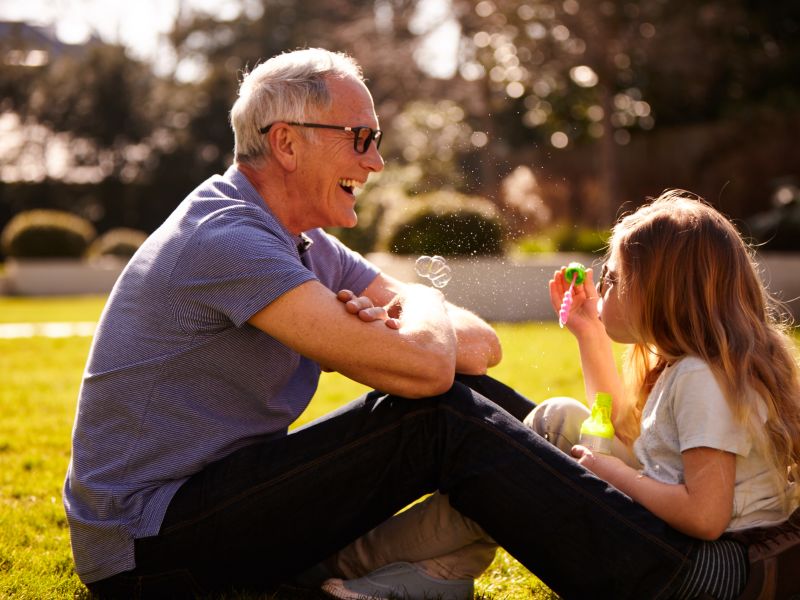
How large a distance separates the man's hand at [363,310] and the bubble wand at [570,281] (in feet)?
2.06

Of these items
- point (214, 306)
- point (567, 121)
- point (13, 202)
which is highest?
point (214, 306)

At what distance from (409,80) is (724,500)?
18.6 m

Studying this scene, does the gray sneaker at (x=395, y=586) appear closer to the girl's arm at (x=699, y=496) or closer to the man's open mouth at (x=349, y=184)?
the girl's arm at (x=699, y=496)

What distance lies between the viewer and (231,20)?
3288 cm

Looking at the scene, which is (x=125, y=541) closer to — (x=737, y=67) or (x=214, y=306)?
(x=214, y=306)

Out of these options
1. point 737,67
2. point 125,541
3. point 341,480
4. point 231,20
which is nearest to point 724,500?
point 341,480

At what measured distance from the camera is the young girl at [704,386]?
207cm

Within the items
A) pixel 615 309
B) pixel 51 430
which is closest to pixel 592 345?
pixel 615 309

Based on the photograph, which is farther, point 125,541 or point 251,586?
point 251,586

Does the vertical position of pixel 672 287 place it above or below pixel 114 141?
above

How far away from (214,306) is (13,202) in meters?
27.9

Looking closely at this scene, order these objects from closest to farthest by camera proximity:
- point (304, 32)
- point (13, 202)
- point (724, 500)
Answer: point (724, 500), point (13, 202), point (304, 32)

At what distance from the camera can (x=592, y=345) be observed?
8.84 ft

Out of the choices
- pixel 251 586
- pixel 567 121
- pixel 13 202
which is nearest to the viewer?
pixel 251 586
